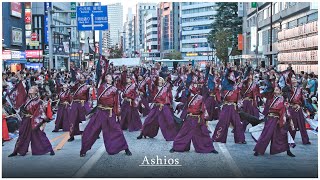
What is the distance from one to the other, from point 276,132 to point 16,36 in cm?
3756

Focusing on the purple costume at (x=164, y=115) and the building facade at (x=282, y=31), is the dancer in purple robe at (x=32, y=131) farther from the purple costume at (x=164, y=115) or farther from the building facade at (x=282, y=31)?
the building facade at (x=282, y=31)

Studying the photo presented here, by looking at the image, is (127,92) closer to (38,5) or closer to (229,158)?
(229,158)

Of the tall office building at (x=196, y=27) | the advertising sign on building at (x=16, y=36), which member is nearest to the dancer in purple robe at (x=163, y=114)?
the advertising sign on building at (x=16, y=36)

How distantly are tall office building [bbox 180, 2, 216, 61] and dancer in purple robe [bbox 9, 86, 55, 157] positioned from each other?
115 meters

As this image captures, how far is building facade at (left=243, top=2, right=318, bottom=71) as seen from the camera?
31341mm

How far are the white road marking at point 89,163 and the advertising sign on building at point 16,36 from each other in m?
34.5

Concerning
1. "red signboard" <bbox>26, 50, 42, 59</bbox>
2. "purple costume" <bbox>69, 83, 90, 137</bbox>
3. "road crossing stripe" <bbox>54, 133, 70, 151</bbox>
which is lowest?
"road crossing stripe" <bbox>54, 133, 70, 151</bbox>

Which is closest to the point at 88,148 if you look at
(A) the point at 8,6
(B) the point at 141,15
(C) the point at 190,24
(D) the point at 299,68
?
(D) the point at 299,68

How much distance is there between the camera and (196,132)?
1116cm

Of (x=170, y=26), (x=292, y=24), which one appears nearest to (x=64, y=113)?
(x=292, y=24)

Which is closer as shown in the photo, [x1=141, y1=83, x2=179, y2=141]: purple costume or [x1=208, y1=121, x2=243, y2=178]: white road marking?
[x1=208, y1=121, x2=243, y2=178]: white road marking

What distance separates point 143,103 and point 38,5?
5228 centimetres

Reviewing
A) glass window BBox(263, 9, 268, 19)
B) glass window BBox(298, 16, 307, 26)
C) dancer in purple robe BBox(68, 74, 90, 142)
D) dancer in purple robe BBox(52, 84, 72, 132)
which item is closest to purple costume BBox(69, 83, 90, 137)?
dancer in purple robe BBox(68, 74, 90, 142)

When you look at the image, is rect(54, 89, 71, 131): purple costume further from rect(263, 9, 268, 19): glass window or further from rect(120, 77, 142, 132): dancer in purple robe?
rect(263, 9, 268, 19): glass window
